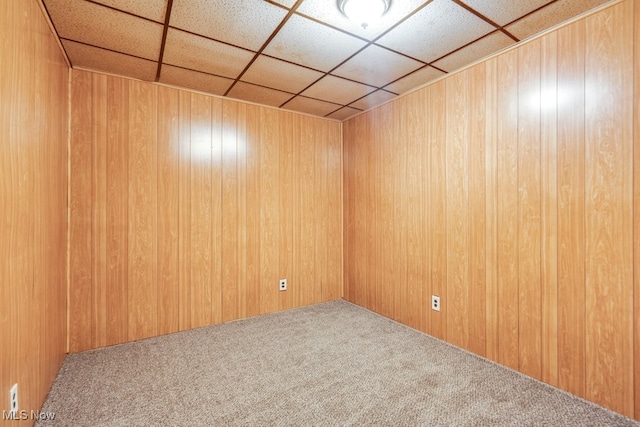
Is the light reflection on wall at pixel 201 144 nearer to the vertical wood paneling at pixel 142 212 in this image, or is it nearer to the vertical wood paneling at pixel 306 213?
the vertical wood paneling at pixel 142 212

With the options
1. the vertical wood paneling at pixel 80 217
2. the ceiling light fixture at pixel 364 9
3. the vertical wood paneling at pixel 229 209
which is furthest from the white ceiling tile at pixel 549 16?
the vertical wood paneling at pixel 80 217

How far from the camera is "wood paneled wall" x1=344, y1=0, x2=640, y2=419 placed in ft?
5.76

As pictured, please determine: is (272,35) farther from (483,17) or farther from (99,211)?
(99,211)

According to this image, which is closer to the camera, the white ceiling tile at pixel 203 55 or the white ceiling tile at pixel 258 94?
the white ceiling tile at pixel 203 55

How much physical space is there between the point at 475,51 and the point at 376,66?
0.77 metres

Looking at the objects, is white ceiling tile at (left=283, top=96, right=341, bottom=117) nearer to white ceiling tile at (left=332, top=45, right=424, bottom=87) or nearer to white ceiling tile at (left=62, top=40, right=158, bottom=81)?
white ceiling tile at (left=332, top=45, right=424, bottom=87)

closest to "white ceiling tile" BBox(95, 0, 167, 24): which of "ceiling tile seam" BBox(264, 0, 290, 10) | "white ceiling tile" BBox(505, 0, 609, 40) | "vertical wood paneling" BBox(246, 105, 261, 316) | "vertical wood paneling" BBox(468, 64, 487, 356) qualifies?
"ceiling tile seam" BBox(264, 0, 290, 10)

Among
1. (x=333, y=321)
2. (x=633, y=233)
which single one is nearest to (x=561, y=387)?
(x=633, y=233)

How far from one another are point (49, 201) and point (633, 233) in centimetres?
368

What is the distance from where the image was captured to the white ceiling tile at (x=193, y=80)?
2.68m

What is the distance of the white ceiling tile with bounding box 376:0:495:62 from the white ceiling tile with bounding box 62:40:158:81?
80.0 inches

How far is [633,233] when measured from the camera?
1.71 m

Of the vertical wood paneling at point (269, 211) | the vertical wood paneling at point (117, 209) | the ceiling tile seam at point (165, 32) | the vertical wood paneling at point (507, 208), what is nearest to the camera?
the ceiling tile seam at point (165, 32)

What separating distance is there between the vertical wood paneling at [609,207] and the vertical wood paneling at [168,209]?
336 cm
